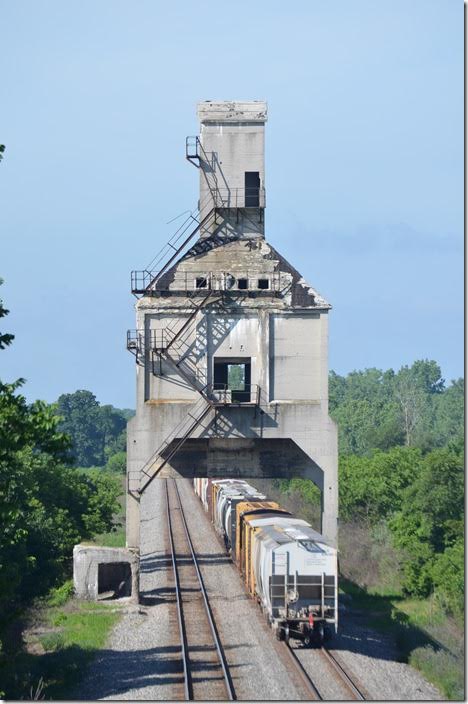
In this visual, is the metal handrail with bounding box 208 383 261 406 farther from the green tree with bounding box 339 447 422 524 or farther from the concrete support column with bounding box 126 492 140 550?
the green tree with bounding box 339 447 422 524

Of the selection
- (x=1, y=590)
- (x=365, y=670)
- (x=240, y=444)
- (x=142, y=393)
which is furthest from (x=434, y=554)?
(x=1, y=590)

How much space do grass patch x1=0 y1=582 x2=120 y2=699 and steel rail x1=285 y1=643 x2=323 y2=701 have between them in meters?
5.21

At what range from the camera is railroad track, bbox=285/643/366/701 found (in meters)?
27.3

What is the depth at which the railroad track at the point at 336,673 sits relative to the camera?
27.3 m

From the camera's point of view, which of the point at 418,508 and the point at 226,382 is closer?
the point at 226,382

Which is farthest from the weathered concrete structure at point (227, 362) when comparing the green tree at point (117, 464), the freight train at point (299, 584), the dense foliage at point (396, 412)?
the green tree at point (117, 464)

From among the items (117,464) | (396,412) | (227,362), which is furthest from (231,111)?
(396,412)

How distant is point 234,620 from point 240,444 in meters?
9.45

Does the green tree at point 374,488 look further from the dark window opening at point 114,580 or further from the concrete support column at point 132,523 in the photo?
the dark window opening at point 114,580

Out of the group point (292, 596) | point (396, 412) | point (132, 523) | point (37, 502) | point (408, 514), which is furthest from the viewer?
point (396, 412)

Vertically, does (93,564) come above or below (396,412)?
below

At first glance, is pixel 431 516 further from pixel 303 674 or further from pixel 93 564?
pixel 303 674

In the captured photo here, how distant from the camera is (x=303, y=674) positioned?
2870cm

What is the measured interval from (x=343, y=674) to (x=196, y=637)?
19.9 feet
